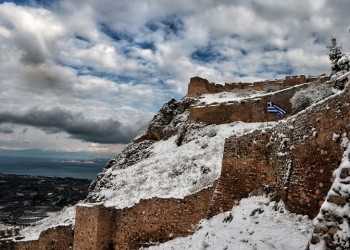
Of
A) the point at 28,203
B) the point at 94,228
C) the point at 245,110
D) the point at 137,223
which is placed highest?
the point at 245,110

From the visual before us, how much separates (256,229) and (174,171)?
1727 centimetres

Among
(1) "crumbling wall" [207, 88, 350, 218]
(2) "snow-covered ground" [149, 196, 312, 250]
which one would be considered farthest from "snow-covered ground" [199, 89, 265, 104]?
(2) "snow-covered ground" [149, 196, 312, 250]

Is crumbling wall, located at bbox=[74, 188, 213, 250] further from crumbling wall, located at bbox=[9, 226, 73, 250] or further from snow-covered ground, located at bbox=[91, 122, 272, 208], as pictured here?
crumbling wall, located at bbox=[9, 226, 73, 250]

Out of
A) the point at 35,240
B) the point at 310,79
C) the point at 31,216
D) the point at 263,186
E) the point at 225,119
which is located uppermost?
the point at 310,79

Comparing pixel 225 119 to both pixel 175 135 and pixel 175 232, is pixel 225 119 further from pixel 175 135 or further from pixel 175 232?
pixel 175 232

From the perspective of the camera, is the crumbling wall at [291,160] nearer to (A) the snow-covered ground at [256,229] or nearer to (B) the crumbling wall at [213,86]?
(A) the snow-covered ground at [256,229]

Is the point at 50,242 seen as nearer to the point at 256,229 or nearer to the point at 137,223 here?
the point at 137,223

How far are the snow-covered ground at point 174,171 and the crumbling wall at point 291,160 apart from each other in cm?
541

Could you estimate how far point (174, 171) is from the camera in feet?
94.8

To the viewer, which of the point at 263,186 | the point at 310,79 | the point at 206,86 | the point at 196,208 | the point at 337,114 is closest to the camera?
the point at 337,114

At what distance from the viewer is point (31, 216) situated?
86.6 meters

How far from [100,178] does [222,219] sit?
77.8 ft

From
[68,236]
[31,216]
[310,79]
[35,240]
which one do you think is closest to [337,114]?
[68,236]

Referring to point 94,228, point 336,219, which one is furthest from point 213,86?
point 336,219
